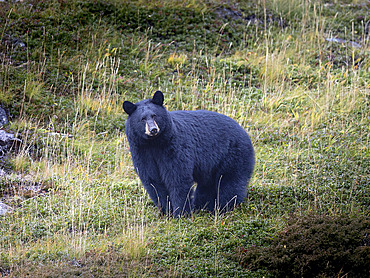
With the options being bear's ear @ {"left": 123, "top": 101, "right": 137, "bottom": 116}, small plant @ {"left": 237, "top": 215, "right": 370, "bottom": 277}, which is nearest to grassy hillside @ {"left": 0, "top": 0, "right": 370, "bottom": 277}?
small plant @ {"left": 237, "top": 215, "right": 370, "bottom": 277}

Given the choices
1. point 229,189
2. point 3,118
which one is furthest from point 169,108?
point 229,189

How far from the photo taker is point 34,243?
552 centimetres

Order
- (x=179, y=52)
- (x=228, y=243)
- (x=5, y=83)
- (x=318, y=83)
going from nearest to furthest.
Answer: (x=228, y=243) < (x=5, y=83) < (x=318, y=83) < (x=179, y=52)

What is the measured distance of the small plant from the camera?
183 inches


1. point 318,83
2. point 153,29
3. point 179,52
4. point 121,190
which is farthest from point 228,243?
point 153,29

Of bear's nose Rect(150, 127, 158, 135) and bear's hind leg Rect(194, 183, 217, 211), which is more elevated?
bear's nose Rect(150, 127, 158, 135)

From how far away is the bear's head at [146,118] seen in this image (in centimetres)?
546

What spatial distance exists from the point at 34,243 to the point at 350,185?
15.5 ft

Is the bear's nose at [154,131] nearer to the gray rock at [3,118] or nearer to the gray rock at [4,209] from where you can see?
the gray rock at [4,209]

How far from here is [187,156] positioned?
5.90 m

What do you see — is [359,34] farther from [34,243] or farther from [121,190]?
[34,243]

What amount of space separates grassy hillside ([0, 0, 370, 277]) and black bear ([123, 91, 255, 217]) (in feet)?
1.08

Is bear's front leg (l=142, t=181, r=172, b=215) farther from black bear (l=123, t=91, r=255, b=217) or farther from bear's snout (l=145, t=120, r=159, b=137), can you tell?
bear's snout (l=145, t=120, r=159, b=137)

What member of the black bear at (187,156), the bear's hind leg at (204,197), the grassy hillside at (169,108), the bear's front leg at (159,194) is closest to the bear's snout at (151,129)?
the black bear at (187,156)
